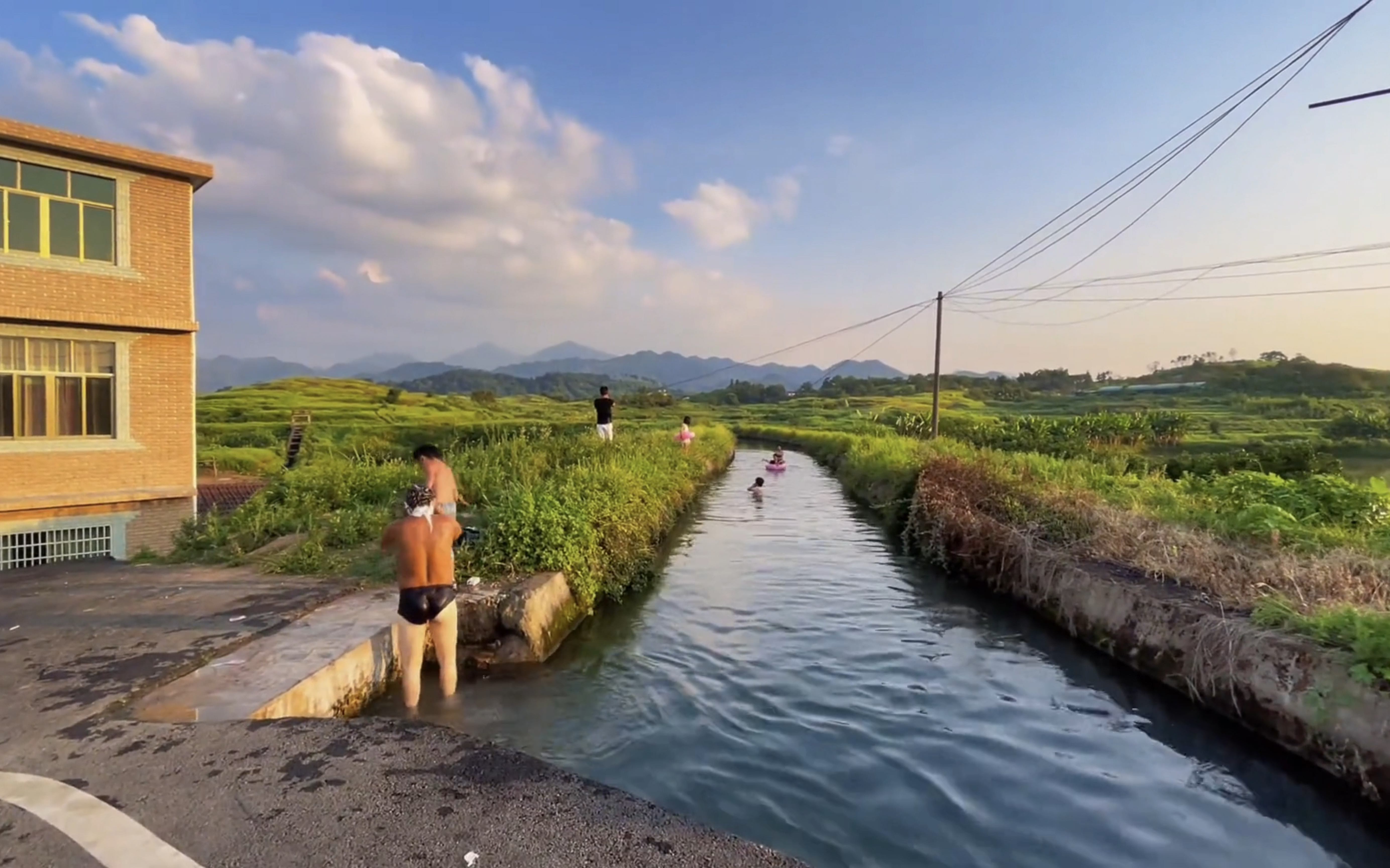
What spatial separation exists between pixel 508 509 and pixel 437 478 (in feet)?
9.12

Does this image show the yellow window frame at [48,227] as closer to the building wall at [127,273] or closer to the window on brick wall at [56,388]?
the building wall at [127,273]

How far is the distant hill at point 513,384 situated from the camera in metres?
143

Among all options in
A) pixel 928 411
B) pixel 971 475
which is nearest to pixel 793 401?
pixel 928 411

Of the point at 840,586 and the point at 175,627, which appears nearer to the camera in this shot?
the point at 175,627

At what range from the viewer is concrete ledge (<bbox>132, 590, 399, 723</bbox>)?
502 centimetres

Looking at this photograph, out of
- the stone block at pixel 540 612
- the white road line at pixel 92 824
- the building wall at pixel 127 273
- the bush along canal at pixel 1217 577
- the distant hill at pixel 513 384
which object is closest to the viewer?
the white road line at pixel 92 824

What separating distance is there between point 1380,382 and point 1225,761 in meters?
48.4

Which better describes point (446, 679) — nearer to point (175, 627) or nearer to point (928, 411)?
point (175, 627)

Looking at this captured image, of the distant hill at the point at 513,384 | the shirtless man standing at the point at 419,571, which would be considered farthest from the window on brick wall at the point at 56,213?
the distant hill at the point at 513,384

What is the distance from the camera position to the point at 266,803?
3.85 meters

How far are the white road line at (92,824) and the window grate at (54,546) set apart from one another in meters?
9.71

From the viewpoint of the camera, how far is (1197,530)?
9250 mm

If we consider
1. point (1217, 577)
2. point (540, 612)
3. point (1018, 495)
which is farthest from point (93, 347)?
point (1217, 577)

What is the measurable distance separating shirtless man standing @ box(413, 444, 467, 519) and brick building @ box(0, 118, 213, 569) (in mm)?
8723
